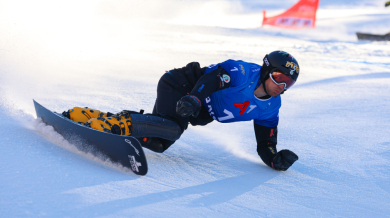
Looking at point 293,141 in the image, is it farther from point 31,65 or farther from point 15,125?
point 31,65

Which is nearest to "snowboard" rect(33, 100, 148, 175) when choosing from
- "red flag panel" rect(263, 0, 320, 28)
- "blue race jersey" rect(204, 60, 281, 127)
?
"blue race jersey" rect(204, 60, 281, 127)

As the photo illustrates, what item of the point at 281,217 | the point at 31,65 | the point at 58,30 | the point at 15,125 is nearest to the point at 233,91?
the point at 281,217

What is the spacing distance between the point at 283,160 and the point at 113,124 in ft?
4.26

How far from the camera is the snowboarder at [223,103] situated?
8.01 feet

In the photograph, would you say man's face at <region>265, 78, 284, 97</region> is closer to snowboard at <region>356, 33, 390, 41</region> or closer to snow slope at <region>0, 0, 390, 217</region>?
snow slope at <region>0, 0, 390, 217</region>

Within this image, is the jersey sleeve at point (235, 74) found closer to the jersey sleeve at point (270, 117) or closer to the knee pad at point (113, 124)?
the jersey sleeve at point (270, 117)

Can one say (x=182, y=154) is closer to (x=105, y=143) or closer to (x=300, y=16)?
(x=105, y=143)

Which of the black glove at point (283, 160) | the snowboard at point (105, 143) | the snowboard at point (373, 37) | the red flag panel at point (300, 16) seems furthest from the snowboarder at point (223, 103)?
the red flag panel at point (300, 16)

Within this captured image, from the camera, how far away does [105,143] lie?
7.16 feet

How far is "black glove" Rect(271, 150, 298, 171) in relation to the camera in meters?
2.57

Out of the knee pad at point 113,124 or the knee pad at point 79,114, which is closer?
the knee pad at point 113,124

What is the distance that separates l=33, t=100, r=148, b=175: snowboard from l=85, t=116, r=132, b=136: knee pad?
0.09 metres

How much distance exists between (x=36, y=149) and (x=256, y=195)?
55.4 inches

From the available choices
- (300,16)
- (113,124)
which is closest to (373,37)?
(300,16)
